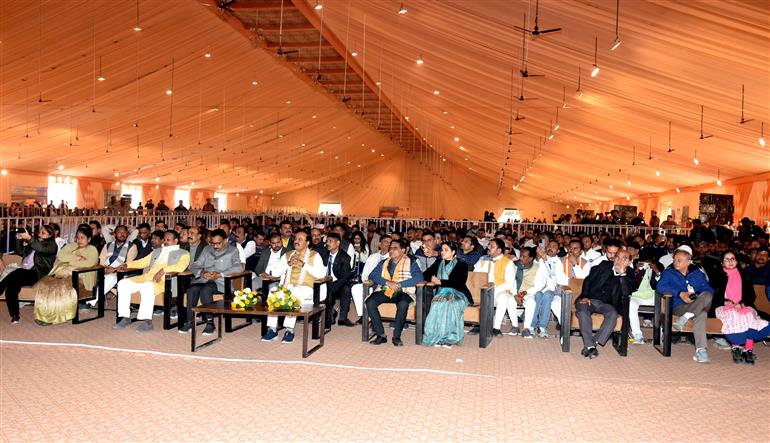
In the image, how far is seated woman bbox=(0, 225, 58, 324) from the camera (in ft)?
22.6

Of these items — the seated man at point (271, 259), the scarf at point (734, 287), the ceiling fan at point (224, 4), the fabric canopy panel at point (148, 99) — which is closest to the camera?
the scarf at point (734, 287)

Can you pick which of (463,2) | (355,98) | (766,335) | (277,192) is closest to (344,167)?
(277,192)

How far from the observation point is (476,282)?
688cm

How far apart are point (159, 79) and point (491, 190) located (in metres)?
26.7

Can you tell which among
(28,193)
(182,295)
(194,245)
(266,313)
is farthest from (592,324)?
(28,193)

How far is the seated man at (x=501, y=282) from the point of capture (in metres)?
6.77

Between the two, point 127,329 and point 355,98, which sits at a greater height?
point 355,98

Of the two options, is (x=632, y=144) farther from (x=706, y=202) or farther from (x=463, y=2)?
(x=463, y=2)

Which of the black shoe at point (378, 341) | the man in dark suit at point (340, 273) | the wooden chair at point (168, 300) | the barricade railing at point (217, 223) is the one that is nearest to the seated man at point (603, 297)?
the black shoe at point (378, 341)

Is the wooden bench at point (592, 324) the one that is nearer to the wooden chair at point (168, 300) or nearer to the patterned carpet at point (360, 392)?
the patterned carpet at point (360, 392)

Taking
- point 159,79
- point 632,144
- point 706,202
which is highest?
point 159,79

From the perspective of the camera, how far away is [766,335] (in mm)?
5945

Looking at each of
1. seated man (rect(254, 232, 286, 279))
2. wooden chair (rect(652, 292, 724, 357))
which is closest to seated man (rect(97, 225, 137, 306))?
seated man (rect(254, 232, 286, 279))

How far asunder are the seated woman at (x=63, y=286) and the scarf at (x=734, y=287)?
6499mm
